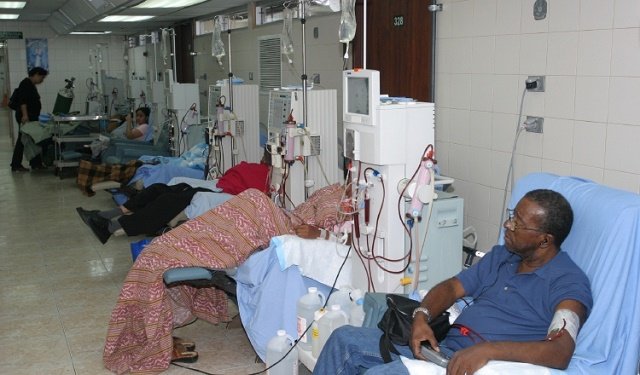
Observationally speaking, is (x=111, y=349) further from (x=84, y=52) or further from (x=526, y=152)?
(x=84, y=52)

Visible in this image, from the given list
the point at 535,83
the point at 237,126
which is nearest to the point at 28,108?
the point at 237,126

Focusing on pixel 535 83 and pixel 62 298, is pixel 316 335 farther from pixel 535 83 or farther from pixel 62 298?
pixel 62 298

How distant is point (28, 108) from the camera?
993 centimetres

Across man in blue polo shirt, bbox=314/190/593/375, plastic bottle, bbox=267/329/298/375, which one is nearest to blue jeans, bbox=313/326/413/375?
man in blue polo shirt, bbox=314/190/593/375

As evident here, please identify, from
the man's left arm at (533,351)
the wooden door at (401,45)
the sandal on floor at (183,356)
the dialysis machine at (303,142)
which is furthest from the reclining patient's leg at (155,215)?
the man's left arm at (533,351)

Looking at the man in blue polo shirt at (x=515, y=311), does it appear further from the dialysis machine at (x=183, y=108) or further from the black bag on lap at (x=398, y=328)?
the dialysis machine at (x=183, y=108)

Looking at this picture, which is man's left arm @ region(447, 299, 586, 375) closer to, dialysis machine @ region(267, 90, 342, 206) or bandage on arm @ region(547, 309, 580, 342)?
bandage on arm @ region(547, 309, 580, 342)

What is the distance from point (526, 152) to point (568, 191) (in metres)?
1.17

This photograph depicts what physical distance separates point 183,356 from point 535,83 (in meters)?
2.26

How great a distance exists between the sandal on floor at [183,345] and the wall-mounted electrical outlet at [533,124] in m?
2.09

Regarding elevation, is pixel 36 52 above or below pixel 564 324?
above

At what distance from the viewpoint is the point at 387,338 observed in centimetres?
242

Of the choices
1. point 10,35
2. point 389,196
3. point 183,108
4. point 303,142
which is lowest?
point 389,196

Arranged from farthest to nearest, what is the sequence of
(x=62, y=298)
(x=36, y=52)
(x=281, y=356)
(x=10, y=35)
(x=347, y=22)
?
(x=36, y=52), (x=10, y=35), (x=62, y=298), (x=347, y=22), (x=281, y=356)
